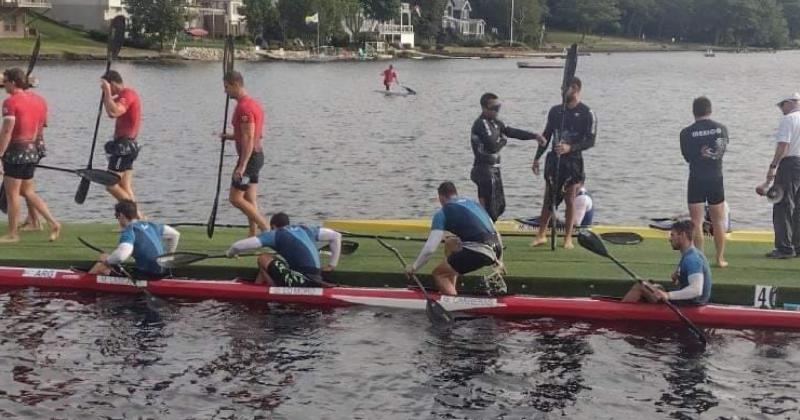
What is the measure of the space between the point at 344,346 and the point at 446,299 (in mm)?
1612

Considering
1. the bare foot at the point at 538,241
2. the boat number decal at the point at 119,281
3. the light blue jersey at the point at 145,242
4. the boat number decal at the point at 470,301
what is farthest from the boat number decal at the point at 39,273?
the bare foot at the point at 538,241

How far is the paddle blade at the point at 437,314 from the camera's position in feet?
43.2

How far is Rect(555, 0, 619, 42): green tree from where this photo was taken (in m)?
178

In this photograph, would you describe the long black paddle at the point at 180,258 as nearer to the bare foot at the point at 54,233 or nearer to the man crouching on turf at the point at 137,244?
the man crouching on turf at the point at 137,244

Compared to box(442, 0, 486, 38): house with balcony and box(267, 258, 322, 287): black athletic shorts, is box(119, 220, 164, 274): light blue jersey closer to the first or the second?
box(267, 258, 322, 287): black athletic shorts

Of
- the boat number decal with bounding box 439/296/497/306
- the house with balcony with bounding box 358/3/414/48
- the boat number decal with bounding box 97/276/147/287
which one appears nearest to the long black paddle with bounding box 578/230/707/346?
the boat number decal with bounding box 439/296/497/306

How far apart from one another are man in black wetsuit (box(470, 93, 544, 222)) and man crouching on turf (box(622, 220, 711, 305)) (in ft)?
9.65

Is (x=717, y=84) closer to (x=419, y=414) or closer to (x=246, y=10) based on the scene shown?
(x=246, y=10)

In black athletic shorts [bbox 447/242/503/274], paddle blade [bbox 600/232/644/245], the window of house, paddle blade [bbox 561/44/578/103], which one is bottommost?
paddle blade [bbox 600/232/644/245]

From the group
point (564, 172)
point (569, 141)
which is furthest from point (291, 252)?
point (569, 141)

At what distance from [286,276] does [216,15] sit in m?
118

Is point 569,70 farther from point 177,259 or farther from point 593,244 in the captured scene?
point 177,259

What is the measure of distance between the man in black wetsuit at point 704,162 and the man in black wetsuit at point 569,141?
1.40 metres

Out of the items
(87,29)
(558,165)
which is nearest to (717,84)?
(87,29)
